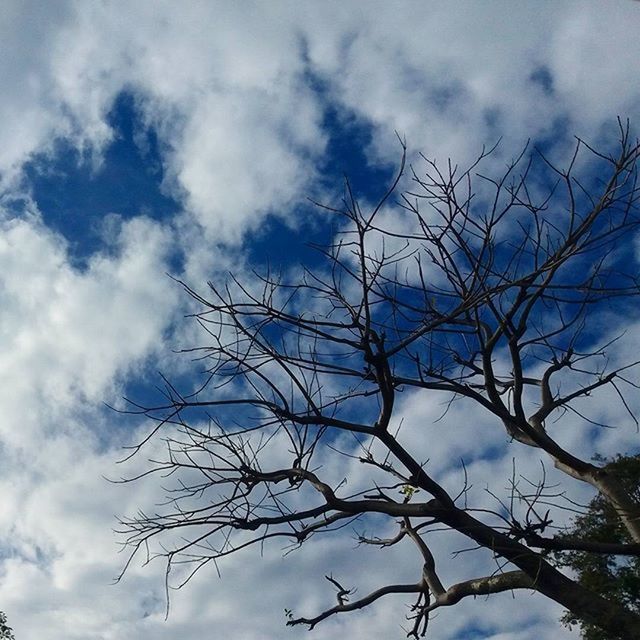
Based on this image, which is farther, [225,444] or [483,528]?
[225,444]

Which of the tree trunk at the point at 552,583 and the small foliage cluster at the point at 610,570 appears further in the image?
the small foliage cluster at the point at 610,570

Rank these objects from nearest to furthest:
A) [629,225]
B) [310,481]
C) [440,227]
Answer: [629,225], [440,227], [310,481]

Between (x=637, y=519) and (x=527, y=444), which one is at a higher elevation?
(x=527, y=444)

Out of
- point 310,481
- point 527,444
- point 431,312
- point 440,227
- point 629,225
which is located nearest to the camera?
point 629,225

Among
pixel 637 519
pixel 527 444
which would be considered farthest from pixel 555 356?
pixel 637 519

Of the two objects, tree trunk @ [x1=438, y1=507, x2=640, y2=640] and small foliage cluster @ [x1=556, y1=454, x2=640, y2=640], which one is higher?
small foliage cluster @ [x1=556, y1=454, x2=640, y2=640]

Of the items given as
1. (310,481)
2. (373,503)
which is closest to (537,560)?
(373,503)

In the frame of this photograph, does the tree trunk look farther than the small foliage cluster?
No

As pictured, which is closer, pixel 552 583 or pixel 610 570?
pixel 552 583

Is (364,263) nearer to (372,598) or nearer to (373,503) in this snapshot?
(373,503)

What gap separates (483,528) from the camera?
4.43 m

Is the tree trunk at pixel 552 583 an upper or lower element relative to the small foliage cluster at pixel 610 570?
lower

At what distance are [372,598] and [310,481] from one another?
1329 mm

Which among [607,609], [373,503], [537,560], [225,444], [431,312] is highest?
[431,312]
